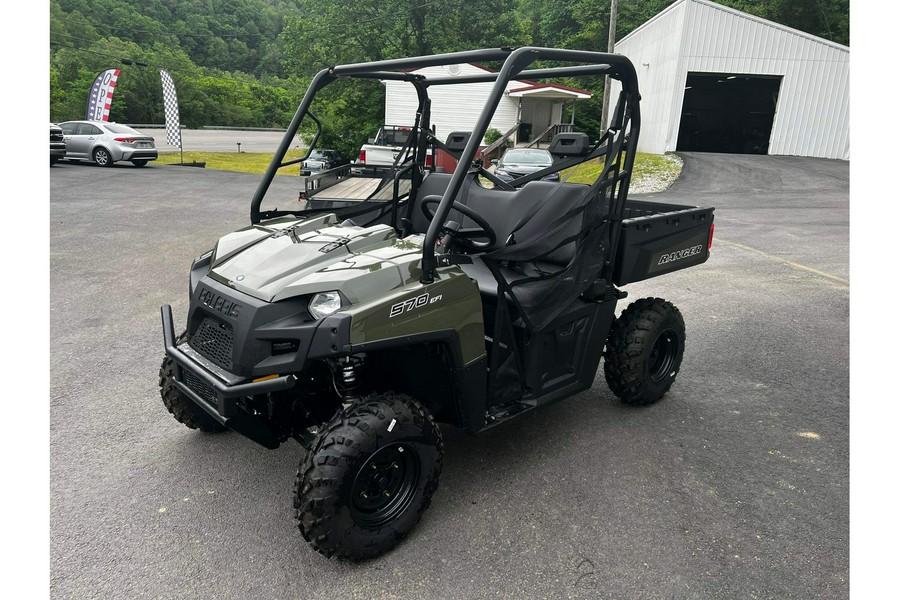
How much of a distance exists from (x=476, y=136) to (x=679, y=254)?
207 centimetres

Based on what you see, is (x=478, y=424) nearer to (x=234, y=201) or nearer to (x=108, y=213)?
(x=108, y=213)

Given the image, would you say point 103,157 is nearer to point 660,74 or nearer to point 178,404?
point 178,404

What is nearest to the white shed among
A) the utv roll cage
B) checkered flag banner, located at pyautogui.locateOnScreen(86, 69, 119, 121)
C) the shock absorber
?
checkered flag banner, located at pyautogui.locateOnScreen(86, 69, 119, 121)

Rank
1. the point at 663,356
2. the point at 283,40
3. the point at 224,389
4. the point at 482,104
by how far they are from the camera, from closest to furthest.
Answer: the point at 224,389 → the point at 663,356 → the point at 482,104 → the point at 283,40

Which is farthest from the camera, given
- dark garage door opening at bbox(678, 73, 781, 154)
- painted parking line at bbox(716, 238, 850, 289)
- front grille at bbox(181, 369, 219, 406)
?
dark garage door opening at bbox(678, 73, 781, 154)

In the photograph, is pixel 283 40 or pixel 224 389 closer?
pixel 224 389

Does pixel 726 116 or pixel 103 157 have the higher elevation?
pixel 726 116

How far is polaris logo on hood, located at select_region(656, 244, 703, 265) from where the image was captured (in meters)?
3.78

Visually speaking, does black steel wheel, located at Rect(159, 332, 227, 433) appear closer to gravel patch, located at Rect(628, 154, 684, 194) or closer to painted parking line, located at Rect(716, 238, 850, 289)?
painted parking line, located at Rect(716, 238, 850, 289)

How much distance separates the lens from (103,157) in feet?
58.8

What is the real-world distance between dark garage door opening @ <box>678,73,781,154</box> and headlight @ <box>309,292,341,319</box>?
27.7 m

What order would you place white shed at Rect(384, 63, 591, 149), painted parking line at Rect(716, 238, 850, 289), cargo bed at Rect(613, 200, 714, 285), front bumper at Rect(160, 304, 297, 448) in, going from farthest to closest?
1. white shed at Rect(384, 63, 591, 149)
2. painted parking line at Rect(716, 238, 850, 289)
3. cargo bed at Rect(613, 200, 714, 285)
4. front bumper at Rect(160, 304, 297, 448)

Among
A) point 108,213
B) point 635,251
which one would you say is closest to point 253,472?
point 635,251

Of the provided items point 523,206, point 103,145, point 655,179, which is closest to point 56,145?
point 103,145
